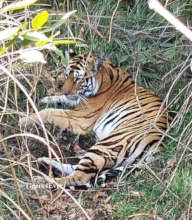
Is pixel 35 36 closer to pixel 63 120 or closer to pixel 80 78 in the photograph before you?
pixel 63 120

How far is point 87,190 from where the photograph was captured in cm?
407

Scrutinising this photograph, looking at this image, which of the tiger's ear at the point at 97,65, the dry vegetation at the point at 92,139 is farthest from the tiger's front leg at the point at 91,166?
the tiger's ear at the point at 97,65

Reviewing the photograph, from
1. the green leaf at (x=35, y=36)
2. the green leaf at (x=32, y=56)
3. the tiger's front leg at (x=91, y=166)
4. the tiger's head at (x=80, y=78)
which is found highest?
the green leaf at (x=35, y=36)

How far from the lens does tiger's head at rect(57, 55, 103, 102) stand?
17.4 feet

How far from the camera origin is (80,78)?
17.5ft

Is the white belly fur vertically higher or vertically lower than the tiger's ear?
lower

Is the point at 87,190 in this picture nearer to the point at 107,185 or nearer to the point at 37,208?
the point at 107,185

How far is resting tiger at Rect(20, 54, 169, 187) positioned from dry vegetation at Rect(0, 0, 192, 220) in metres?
0.13

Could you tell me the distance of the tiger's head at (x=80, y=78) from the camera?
5316mm

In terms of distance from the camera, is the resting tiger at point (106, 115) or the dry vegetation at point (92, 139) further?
the resting tiger at point (106, 115)

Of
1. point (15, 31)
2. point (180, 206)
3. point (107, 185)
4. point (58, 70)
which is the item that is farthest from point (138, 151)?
point (15, 31)

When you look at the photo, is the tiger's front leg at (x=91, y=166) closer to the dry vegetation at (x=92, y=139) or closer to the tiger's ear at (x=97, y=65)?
the dry vegetation at (x=92, y=139)

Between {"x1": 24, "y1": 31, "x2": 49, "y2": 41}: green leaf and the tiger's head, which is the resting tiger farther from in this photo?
Answer: {"x1": 24, "y1": 31, "x2": 49, "y2": 41}: green leaf

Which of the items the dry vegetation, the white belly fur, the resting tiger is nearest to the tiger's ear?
the resting tiger
